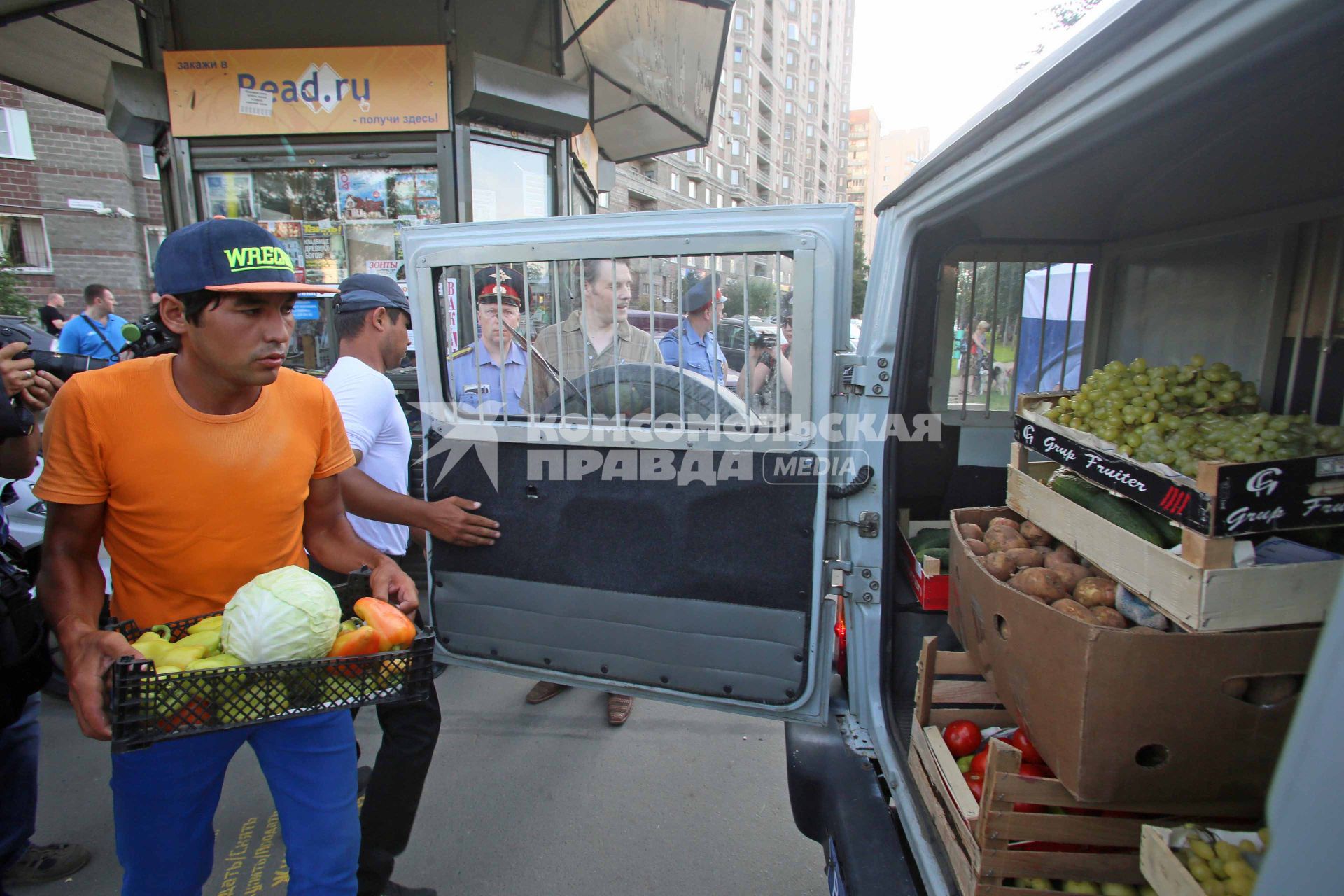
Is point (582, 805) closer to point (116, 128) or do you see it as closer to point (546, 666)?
point (546, 666)

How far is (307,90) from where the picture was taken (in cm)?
532

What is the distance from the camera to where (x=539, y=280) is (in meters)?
2.04

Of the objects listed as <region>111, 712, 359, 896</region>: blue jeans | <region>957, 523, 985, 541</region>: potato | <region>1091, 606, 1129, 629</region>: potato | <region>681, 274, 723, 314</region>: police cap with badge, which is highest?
<region>681, 274, 723, 314</region>: police cap with badge

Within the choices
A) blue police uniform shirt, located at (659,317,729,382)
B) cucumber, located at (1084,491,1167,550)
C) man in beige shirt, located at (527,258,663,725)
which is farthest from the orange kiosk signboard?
cucumber, located at (1084,491,1167,550)

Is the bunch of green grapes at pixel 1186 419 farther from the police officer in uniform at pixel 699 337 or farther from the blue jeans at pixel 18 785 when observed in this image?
the blue jeans at pixel 18 785

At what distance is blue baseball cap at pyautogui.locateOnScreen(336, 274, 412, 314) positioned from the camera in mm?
2730

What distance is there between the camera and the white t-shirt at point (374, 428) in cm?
249

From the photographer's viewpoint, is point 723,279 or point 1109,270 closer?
point 723,279

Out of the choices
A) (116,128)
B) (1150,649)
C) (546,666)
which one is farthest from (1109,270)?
(116,128)

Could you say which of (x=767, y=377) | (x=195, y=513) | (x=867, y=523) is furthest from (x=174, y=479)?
(x=867, y=523)

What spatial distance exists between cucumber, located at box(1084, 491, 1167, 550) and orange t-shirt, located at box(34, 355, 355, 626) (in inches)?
84.7

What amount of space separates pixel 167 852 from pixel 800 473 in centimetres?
183

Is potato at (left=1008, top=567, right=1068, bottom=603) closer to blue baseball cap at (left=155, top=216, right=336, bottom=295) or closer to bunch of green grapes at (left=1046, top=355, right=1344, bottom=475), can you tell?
bunch of green grapes at (left=1046, top=355, right=1344, bottom=475)

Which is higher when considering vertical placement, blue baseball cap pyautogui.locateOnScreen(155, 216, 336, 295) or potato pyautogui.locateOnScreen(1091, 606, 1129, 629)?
blue baseball cap pyautogui.locateOnScreen(155, 216, 336, 295)
